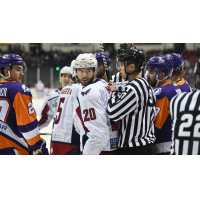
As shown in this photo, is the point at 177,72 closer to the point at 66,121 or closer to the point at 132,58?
the point at 132,58

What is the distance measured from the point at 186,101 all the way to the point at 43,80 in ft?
52.4

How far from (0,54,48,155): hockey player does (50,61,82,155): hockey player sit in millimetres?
198

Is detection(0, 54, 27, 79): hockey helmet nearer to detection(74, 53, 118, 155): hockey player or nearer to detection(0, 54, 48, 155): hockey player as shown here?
detection(0, 54, 48, 155): hockey player

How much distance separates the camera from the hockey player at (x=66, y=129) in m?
2.45

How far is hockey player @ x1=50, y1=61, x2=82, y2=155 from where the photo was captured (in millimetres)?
2447

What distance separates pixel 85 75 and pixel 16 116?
74 cm

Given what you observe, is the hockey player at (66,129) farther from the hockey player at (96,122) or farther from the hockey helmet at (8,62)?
the hockey helmet at (8,62)

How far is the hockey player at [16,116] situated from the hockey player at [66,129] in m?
0.20

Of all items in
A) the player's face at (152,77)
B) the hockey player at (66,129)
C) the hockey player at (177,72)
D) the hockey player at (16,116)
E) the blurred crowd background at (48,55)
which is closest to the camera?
the hockey player at (16,116)

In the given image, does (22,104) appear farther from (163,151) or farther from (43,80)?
(43,80)

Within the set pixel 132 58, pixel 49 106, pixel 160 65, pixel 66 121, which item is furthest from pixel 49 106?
pixel 132 58

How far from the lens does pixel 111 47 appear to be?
16.8 meters

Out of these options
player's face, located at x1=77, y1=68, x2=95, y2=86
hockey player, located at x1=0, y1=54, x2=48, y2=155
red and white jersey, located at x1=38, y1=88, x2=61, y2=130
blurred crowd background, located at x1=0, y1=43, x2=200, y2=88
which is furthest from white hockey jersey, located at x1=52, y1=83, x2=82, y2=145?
blurred crowd background, located at x1=0, y1=43, x2=200, y2=88

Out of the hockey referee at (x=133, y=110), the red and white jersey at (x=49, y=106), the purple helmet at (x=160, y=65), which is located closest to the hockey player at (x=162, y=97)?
the purple helmet at (x=160, y=65)
